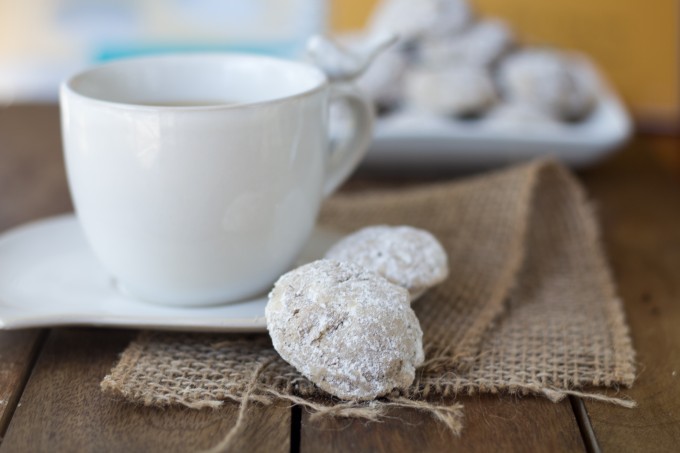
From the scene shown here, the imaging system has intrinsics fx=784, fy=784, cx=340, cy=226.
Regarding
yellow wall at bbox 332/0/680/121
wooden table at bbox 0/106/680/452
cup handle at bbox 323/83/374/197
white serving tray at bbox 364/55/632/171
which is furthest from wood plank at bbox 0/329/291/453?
yellow wall at bbox 332/0/680/121

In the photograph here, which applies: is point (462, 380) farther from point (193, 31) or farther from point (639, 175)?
point (193, 31)

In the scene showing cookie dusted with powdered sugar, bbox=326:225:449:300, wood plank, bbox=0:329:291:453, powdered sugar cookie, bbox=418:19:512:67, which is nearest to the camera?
wood plank, bbox=0:329:291:453

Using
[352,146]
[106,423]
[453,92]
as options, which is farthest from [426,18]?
[106,423]

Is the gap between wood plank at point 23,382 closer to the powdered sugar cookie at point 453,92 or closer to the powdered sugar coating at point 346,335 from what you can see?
the powdered sugar coating at point 346,335

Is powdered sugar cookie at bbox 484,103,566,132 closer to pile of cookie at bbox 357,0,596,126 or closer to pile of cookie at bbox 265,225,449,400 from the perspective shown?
pile of cookie at bbox 357,0,596,126

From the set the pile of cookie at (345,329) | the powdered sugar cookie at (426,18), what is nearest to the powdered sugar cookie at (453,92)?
the powdered sugar cookie at (426,18)

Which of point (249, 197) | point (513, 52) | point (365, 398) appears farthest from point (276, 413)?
point (513, 52)
